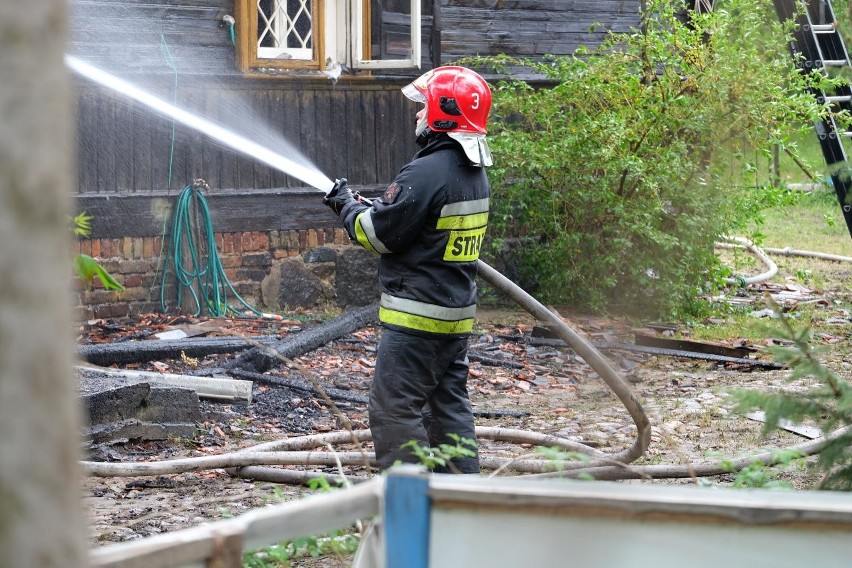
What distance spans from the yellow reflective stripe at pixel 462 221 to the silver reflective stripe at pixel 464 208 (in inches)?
0.7

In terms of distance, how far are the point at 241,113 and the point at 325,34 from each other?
118 cm

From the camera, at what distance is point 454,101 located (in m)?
4.88

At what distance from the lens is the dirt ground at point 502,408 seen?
530 centimetres

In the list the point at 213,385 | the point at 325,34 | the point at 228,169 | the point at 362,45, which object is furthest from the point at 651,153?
the point at 213,385

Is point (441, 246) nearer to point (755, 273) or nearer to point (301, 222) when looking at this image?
point (301, 222)

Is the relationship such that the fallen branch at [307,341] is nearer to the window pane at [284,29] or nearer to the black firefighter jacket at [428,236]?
the black firefighter jacket at [428,236]

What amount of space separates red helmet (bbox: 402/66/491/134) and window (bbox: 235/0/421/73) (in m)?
5.59

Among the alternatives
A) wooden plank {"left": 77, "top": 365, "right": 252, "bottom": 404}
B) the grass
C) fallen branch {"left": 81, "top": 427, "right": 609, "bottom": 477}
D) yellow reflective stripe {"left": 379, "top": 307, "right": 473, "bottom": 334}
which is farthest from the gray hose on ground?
wooden plank {"left": 77, "top": 365, "right": 252, "bottom": 404}

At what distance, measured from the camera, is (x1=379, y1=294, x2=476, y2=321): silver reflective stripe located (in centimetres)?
479

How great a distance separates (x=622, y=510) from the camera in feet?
6.98

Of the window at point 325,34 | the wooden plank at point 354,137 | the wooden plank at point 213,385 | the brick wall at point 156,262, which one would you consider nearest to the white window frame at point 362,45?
the window at point 325,34

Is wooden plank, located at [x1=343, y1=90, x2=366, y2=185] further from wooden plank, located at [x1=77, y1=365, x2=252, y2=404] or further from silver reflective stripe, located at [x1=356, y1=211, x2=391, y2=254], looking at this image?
silver reflective stripe, located at [x1=356, y1=211, x2=391, y2=254]

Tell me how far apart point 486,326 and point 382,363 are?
19.0ft

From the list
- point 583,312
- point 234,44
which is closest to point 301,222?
point 234,44
